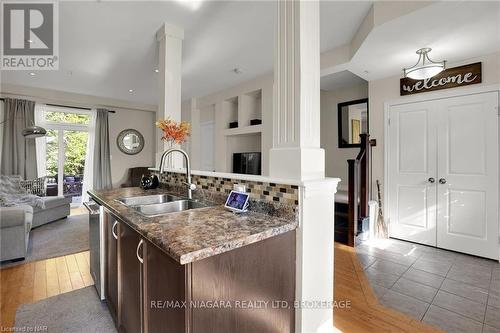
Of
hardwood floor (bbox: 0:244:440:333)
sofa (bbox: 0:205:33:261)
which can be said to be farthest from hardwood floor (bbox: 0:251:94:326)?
sofa (bbox: 0:205:33:261)

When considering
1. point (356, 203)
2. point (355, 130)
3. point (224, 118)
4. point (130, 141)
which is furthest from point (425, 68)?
point (130, 141)

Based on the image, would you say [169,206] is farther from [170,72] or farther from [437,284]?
[437,284]

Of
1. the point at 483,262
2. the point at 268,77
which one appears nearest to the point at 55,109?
the point at 268,77

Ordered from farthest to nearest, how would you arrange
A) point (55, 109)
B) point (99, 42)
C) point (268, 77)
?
point (55, 109)
point (268, 77)
point (99, 42)

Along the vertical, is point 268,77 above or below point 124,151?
above

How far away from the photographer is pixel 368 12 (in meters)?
2.46

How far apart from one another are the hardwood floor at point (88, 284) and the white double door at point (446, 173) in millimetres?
1238

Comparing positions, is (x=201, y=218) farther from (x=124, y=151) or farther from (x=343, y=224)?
(x=124, y=151)

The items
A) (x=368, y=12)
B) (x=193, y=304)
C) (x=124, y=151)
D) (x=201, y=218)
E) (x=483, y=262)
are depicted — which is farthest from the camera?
(x=124, y=151)

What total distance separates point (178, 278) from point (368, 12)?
9.64 ft

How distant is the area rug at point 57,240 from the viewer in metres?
2.91

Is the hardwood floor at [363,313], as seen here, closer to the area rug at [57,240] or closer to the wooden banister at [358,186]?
the wooden banister at [358,186]

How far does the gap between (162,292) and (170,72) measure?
2.55 metres

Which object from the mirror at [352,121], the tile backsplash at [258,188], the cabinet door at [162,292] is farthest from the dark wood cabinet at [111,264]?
the mirror at [352,121]
